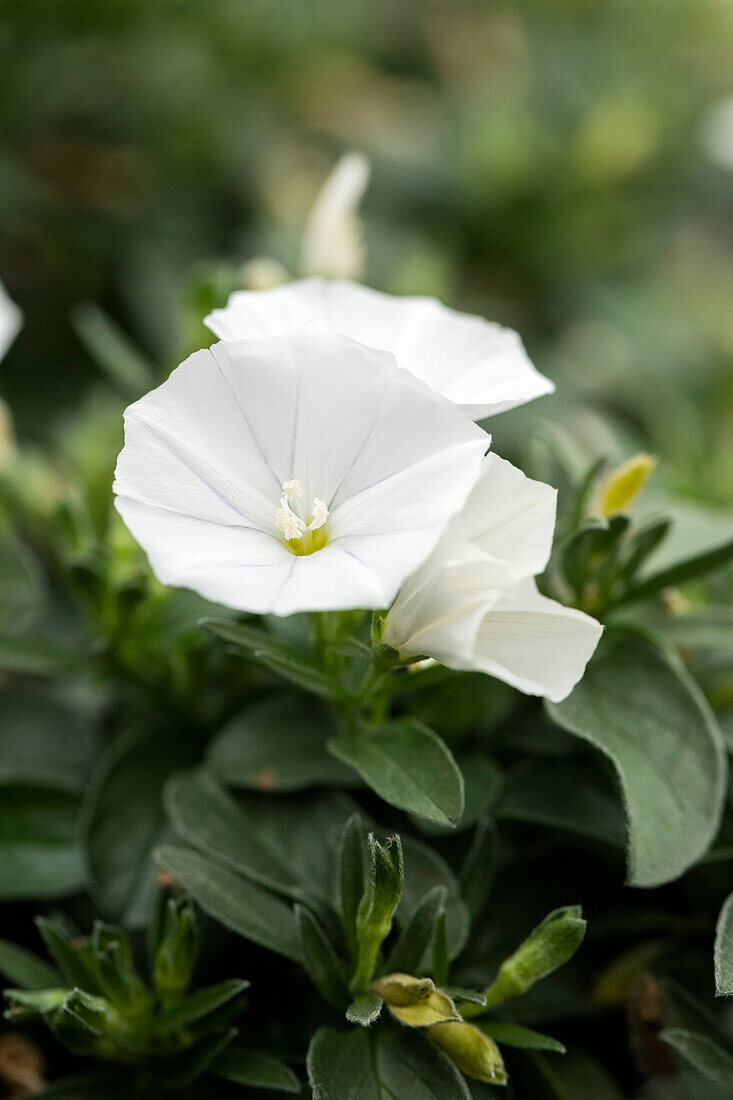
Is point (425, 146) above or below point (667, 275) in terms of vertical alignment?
above

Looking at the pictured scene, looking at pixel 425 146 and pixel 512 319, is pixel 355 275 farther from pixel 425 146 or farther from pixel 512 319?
pixel 425 146

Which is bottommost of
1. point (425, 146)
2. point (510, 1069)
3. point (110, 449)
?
point (510, 1069)

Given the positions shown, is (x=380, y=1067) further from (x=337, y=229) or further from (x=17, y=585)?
(x=337, y=229)

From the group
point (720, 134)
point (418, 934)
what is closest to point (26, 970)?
point (418, 934)

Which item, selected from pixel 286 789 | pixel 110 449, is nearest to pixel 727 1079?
pixel 286 789

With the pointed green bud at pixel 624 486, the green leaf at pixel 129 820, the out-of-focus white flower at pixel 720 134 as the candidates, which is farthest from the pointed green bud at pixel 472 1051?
the out-of-focus white flower at pixel 720 134

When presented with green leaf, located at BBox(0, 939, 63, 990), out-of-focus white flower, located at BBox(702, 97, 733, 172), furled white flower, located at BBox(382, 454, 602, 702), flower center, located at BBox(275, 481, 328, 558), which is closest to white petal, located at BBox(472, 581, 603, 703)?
furled white flower, located at BBox(382, 454, 602, 702)
